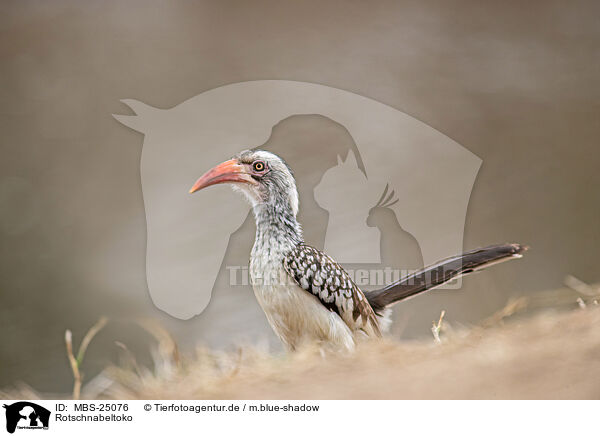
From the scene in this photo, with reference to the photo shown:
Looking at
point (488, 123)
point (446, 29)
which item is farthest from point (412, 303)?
point (446, 29)

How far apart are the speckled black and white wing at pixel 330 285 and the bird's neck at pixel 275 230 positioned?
0.09ft

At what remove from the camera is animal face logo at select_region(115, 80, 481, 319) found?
7.23 ft

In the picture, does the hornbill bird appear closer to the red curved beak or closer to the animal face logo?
the red curved beak

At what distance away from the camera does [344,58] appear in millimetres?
2430

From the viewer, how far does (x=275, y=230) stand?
1.53 meters

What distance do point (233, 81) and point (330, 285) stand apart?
4.26ft

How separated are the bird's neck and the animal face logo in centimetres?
62

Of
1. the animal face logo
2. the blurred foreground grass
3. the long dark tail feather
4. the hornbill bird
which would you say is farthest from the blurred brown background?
the blurred foreground grass

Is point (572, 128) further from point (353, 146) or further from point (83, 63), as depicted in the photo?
point (83, 63)

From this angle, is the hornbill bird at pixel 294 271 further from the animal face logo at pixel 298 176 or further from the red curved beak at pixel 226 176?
the animal face logo at pixel 298 176

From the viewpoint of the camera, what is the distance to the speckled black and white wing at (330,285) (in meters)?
1.48
